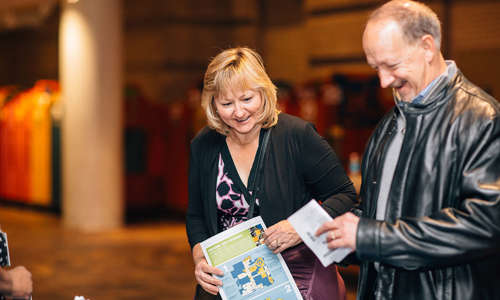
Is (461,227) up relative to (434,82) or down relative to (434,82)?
down

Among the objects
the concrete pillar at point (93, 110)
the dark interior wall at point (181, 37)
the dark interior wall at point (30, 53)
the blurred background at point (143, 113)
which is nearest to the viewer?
the blurred background at point (143, 113)

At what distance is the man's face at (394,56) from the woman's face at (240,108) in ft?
2.25

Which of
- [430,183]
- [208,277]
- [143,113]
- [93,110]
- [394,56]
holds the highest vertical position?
[143,113]

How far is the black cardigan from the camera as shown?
8.61 ft

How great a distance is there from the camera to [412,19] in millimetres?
1953

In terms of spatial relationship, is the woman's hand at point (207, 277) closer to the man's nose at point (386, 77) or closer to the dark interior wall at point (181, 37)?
the man's nose at point (386, 77)

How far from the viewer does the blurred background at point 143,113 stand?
7.38 m

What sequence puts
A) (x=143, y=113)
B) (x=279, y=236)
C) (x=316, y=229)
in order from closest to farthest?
(x=316, y=229) → (x=279, y=236) → (x=143, y=113)

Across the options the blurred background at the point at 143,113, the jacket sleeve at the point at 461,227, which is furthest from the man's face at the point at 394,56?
the blurred background at the point at 143,113

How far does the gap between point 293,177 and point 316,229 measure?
573 mm

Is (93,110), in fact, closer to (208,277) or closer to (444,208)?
(208,277)

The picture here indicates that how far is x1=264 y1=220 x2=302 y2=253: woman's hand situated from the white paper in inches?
13.3

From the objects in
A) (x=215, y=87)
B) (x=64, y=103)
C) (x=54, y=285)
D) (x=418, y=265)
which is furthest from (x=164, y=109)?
(x=418, y=265)

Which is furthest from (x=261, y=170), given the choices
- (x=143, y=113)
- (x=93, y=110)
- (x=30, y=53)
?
(x=30, y=53)
